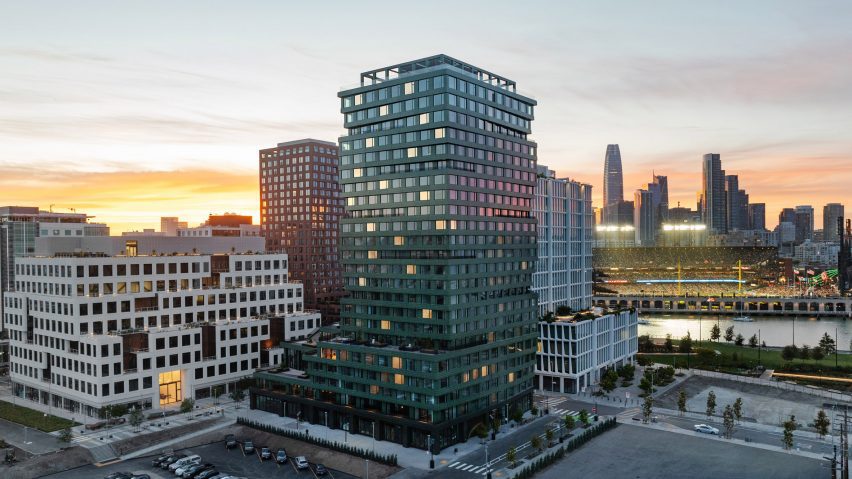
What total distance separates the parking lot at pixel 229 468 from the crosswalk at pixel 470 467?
49.0ft

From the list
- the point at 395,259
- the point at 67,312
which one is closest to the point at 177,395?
the point at 67,312

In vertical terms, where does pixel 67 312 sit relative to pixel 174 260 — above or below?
below

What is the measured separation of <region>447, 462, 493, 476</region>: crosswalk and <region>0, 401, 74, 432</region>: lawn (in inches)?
2807

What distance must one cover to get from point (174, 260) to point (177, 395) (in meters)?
29.2

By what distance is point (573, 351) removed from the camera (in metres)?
131

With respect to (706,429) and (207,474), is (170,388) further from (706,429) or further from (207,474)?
(706,429)

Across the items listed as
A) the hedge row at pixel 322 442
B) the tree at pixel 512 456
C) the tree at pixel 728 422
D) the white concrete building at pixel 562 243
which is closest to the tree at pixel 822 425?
the tree at pixel 728 422

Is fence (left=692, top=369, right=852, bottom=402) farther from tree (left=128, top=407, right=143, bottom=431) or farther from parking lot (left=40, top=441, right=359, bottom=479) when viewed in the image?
tree (left=128, top=407, right=143, bottom=431)

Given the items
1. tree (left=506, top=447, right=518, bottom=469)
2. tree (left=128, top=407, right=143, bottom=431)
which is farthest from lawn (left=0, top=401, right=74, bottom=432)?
tree (left=506, top=447, right=518, bottom=469)

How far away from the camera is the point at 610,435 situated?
104m

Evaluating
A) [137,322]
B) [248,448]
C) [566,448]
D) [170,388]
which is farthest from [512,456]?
[137,322]

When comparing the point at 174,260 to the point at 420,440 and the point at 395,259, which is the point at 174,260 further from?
the point at 420,440

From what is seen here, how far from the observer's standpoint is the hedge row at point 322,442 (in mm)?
92250

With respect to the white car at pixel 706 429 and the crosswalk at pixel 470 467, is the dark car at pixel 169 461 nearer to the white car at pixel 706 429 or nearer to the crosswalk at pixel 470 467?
the crosswalk at pixel 470 467
